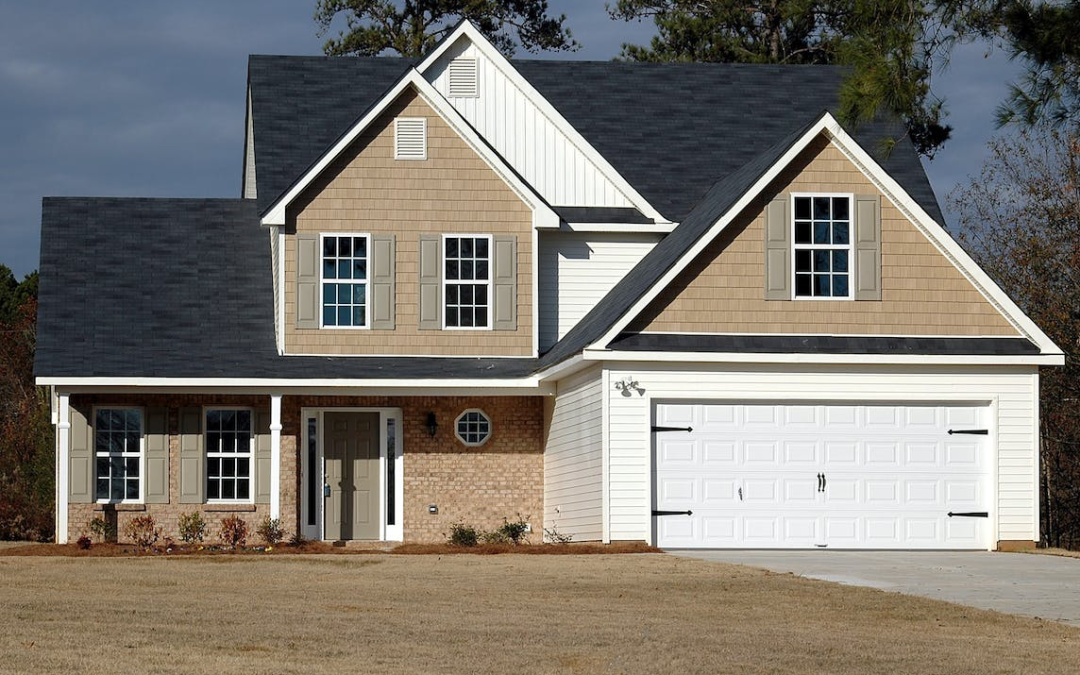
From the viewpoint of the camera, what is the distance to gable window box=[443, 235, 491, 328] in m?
26.0

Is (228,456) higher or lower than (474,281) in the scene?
lower

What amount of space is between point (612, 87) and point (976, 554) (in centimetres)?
1185

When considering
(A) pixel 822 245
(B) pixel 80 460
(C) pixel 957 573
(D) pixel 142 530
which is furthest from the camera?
(B) pixel 80 460

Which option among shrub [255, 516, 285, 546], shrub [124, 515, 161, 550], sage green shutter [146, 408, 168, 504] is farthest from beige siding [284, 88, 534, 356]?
shrub [124, 515, 161, 550]

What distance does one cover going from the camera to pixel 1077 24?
15.7 m

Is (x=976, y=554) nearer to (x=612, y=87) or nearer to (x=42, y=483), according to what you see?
(x=612, y=87)

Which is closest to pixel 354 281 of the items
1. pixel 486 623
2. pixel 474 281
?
pixel 474 281

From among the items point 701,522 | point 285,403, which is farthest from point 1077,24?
point 285,403

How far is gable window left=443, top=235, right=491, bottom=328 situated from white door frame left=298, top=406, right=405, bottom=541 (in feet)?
5.84

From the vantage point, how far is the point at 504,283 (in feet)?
85.3

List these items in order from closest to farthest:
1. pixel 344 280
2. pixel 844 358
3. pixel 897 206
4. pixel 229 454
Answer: pixel 844 358 → pixel 897 206 → pixel 229 454 → pixel 344 280

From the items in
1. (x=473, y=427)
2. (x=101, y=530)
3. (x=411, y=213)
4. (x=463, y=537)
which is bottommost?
(x=463, y=537)

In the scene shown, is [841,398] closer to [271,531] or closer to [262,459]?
[271,531]

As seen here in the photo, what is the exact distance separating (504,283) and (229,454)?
5.00m
